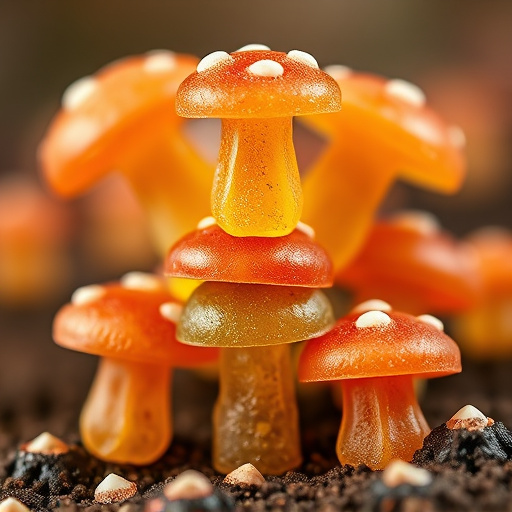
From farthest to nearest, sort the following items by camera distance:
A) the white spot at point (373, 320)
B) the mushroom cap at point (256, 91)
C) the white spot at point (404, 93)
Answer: the white spot at point (404, 93)
the white spot at point (373, 320)
the mushroom cap at point (256, 91)

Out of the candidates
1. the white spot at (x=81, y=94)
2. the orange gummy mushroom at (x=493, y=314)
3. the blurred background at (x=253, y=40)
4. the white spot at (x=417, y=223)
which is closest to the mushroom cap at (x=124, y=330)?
the white spot at (x=81, y=94)

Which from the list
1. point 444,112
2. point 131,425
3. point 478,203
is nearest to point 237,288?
point 131,425

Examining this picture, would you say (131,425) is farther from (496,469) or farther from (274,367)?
(496,469)

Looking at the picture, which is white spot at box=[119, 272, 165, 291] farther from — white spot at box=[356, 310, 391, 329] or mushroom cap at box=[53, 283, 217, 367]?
white spot at box=[356, 310, 391, 329]

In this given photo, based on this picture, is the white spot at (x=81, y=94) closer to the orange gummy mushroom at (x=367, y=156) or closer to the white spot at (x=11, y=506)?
the orange gummy mushroom at (x=367, y=156)

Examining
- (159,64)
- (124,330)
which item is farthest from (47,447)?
(159,64)
